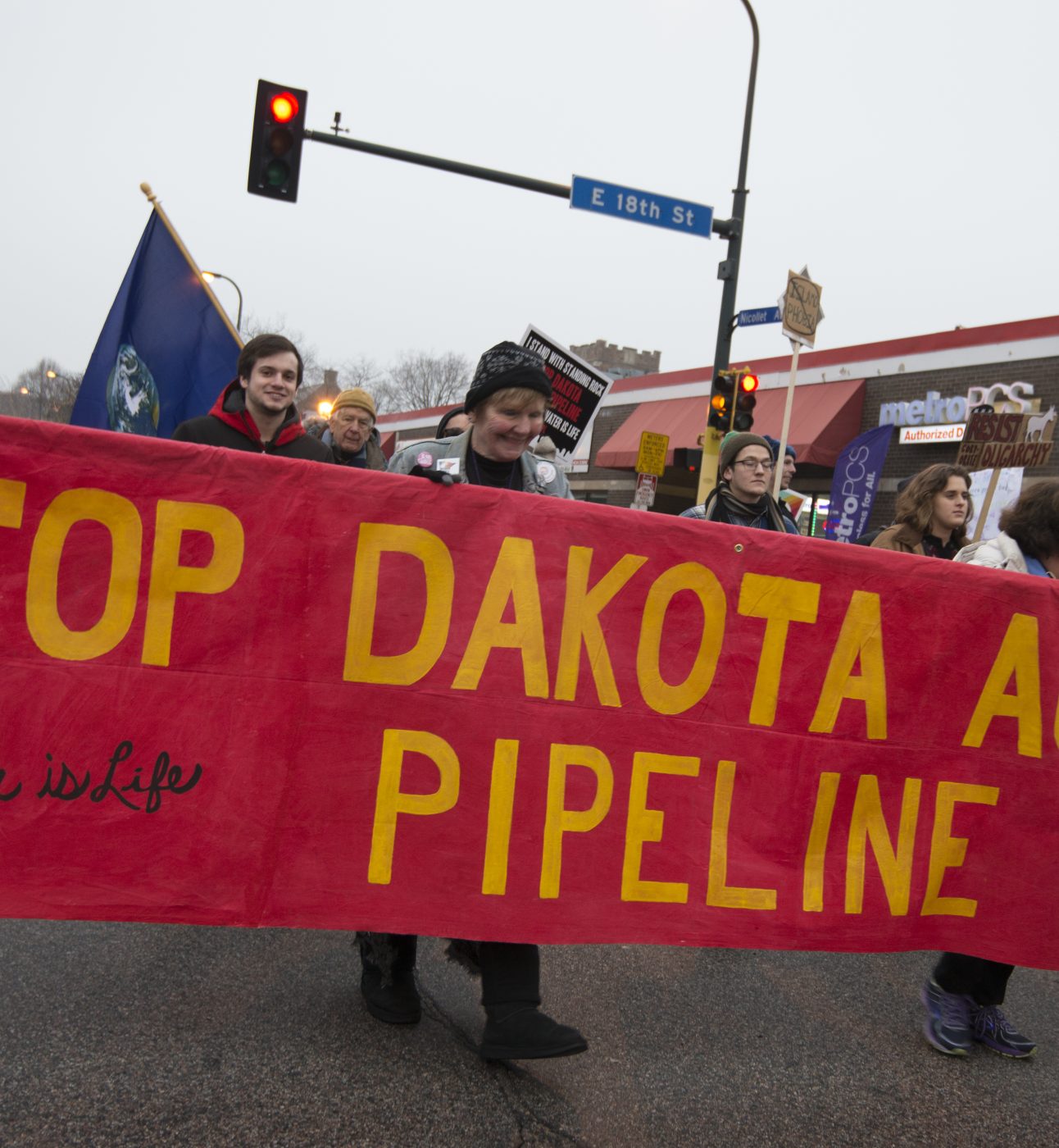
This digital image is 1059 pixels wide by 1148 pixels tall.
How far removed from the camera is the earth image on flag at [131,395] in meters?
6.19

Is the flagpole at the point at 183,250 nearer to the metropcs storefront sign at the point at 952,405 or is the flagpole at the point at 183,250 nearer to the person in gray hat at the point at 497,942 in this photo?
the person in gray hat at the point at 497,942

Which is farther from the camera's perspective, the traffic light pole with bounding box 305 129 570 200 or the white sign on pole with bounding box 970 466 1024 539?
the traffic light pole with bounding box 305 129 570 200

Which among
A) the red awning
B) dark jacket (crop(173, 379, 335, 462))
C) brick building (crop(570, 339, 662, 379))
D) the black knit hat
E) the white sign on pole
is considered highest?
brick building (crop(570, 339, 662, 379))

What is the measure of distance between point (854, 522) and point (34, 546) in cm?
1470

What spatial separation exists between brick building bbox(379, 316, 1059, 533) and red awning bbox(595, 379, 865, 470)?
2cm

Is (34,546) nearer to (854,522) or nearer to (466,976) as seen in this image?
(466,976)

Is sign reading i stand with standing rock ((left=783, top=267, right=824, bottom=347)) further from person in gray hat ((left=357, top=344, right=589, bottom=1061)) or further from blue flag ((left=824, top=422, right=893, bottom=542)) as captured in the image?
person in gray hat ((left=357, top=344, right=589, bottom=1061))

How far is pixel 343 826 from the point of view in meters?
2.77

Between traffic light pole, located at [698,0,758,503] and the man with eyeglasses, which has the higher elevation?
traffic light pole, located at [698,0,758,503]

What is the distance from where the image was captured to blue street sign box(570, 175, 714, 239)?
11.2 meters

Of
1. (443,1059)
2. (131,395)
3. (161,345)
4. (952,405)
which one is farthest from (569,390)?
(952,405)

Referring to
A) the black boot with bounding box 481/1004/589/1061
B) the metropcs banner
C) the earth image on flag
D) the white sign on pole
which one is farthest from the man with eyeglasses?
the white sign on pole

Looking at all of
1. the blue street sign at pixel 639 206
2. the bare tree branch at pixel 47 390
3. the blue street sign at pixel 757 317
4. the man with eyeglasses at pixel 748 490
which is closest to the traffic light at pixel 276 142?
the blue street sign at pixel 639 206

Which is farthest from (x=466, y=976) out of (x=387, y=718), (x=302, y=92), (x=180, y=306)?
(x=302, y=92)
